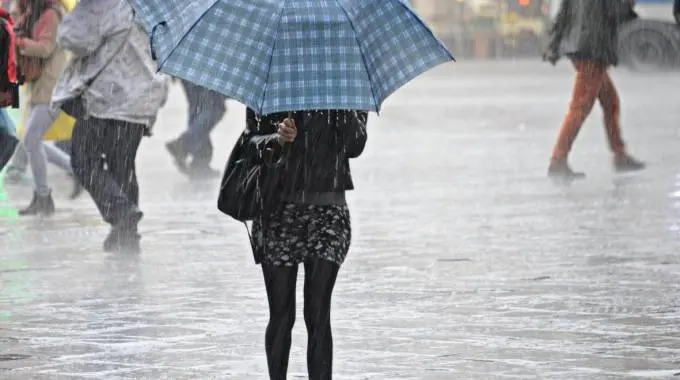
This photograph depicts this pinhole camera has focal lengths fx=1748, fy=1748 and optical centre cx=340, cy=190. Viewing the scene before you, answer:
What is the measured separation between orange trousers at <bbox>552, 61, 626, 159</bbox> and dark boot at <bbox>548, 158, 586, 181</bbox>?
4 centimetres

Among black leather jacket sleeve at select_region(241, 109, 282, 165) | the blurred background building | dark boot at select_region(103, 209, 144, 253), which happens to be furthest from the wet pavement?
the blurred background building

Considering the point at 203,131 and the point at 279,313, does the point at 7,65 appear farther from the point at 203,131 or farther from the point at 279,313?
the point at 279,313

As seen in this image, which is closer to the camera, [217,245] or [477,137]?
[217,245]

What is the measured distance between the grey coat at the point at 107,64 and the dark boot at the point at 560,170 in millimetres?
4965

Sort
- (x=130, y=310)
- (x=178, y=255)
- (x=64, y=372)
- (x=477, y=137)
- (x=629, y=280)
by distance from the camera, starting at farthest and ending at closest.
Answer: (x=477, y=137) < (x=178, y=255) < (x=629, y=280) < (x=130, y=310) < (x=64, y=372)

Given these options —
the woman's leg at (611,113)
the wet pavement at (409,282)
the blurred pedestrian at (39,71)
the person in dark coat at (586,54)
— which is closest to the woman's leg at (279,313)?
the wet pavement at (409,282)

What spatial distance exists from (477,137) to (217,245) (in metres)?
8.63

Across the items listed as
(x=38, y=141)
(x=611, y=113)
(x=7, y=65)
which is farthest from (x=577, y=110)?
(x=7, y=65)

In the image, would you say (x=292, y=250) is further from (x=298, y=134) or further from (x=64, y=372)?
(x=64, y=372)

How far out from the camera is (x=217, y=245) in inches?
445

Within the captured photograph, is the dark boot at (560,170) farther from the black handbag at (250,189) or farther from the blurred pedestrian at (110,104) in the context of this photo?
the black handbag at (250,189)

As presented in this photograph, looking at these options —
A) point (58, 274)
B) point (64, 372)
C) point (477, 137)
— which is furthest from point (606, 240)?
point (477, 137)

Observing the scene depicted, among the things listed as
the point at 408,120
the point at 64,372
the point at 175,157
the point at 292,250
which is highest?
the point at 292,250

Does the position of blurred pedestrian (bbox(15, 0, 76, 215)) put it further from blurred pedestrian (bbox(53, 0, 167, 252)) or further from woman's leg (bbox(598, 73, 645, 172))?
woman's leg (bbox(598, 73, 645, 172))
